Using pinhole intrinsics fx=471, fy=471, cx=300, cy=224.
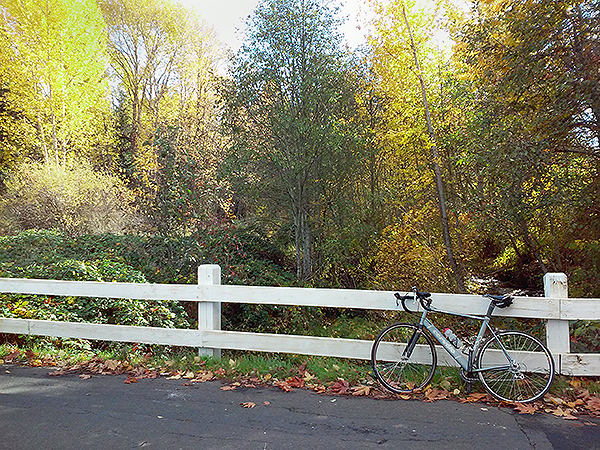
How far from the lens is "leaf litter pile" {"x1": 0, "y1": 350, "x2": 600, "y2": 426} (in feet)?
12.6

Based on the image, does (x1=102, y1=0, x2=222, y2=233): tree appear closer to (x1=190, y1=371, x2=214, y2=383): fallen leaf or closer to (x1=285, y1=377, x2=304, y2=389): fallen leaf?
(x1=190, y1=371, x2=214, y2=383): fallen leaf

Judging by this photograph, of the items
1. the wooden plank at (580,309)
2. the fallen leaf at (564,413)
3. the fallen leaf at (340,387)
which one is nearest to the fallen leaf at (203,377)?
the fallen leaf at (340,387)

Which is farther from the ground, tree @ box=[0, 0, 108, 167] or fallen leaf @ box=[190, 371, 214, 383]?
tree @ box=[0, 0, 108, 167]

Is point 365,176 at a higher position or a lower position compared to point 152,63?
lower

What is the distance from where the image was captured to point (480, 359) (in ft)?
13.5

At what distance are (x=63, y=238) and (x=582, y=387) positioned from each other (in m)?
11.4

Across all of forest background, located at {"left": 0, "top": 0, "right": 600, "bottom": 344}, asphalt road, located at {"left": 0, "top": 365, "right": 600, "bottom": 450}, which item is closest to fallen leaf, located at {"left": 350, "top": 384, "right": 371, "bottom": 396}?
asphalt road, located at {"left": 0, "top": 365, "right": 600, "bottom": 450}

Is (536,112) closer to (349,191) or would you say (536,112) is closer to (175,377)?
(349,191)

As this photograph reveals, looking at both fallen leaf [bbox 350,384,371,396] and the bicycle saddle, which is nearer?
the bicycle saddle

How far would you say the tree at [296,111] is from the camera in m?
12.4

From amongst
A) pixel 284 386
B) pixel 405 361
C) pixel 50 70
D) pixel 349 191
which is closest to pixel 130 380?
pixel 284 386

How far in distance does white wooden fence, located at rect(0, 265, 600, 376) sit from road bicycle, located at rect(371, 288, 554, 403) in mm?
195

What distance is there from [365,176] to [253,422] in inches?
416

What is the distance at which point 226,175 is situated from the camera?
12.7 metres
